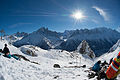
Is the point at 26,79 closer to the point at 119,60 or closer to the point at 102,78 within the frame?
the point at 102,78

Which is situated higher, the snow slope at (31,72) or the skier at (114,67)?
the skier at (114,67)

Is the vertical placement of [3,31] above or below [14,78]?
above

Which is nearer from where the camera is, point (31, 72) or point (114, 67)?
point (114, 67)

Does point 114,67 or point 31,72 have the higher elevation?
point 114,67

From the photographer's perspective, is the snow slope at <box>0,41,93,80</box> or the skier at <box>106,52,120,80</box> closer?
the skier at <box>106,52,120,80</box>

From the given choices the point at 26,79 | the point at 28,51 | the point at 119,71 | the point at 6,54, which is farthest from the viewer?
the point at 28,51

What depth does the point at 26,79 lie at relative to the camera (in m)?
8.63

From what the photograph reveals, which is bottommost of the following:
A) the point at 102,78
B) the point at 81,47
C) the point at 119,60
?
the point at 102,78

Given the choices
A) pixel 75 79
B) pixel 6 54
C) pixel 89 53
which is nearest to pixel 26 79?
pixel 75 79

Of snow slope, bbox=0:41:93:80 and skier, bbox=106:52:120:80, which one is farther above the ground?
skier, bbox=106:52:120:80

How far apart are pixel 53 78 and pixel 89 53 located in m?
70.8

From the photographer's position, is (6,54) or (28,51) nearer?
(6,54)

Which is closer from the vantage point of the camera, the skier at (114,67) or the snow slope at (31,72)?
the skier at (114,67)

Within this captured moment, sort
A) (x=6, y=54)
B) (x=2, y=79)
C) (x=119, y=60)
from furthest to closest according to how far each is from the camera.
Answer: (x=6, y=54) → (x=2, y=79) → (x=119, y=60)
